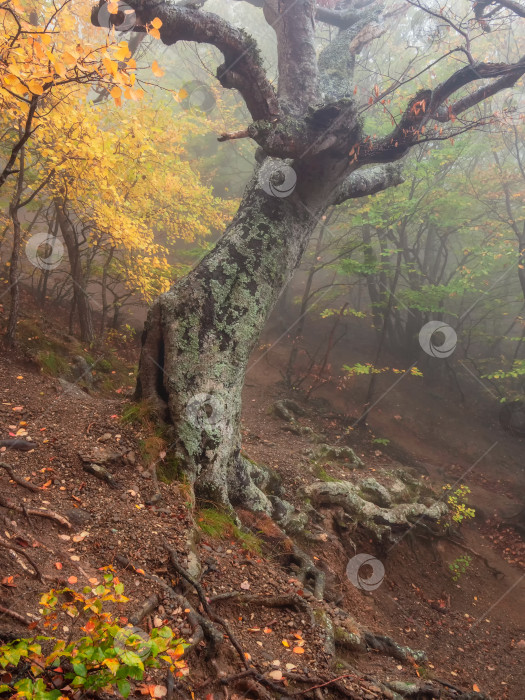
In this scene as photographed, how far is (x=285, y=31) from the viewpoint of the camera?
20.3 feet

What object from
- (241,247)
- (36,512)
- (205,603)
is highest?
(241,247)

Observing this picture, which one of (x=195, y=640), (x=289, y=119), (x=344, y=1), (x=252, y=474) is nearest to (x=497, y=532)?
(x=252, y=474)

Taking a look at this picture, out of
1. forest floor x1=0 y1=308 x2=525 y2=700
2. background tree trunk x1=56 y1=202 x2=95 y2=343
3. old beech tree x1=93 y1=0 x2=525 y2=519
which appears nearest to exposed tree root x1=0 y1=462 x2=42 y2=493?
forest floor x1=0 y1=308 x2=525 y2=700

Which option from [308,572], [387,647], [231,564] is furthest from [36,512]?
[387,647]

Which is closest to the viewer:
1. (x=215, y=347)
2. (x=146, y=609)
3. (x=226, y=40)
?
(x=146, y=609)

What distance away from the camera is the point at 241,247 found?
14.8 feet

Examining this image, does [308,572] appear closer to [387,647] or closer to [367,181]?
[387,647]

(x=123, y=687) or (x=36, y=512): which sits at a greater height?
(x=123, y=687)

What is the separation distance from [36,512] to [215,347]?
210 cm

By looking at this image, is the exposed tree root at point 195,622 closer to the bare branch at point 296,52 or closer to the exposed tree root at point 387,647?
the exposed tree root at point 387,647

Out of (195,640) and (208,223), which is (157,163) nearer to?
(208,223)

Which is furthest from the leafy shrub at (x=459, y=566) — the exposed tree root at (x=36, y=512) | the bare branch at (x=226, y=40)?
the bare branch at (x=226, y=40)

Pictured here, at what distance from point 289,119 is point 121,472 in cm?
386

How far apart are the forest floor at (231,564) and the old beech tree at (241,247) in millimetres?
480
